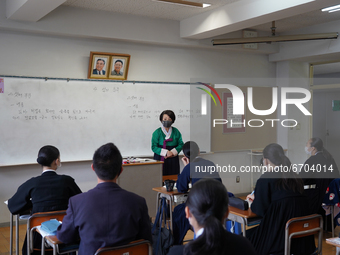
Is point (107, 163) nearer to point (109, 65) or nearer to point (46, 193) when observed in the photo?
point (46, 193)

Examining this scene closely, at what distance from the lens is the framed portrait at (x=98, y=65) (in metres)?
5.57

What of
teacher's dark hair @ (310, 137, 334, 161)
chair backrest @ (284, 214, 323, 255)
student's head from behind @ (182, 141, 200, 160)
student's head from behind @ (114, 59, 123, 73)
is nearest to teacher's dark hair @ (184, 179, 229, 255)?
chair backrest @ (284, 214, 323, 255)

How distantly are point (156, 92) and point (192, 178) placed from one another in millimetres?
2760

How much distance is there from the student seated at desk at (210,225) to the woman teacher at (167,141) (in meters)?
3.89

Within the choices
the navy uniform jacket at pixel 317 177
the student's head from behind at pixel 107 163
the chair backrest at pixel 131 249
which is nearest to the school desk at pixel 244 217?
the chair backrest at pixel 131 249

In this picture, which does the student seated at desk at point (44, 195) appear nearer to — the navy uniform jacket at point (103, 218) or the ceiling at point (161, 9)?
the navy uniform jacket at point (103, 218)

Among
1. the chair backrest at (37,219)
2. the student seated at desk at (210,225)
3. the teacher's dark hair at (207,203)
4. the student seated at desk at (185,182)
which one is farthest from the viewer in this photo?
the student seated at desk at (185,182)

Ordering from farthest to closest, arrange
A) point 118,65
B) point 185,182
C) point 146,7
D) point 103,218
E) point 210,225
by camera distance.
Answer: point 118,65 < point 146,7 < point 185,182 < point 103,218 < point 210,225

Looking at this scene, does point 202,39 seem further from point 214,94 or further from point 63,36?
point 63,36

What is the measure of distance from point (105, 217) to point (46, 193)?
3.49 feet

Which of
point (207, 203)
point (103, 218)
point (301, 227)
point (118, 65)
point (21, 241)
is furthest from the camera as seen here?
point (118, 65)

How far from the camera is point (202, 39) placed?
636cm

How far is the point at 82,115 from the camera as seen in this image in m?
5.56

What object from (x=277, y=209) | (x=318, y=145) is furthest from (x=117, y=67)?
(x=277, y=209)
